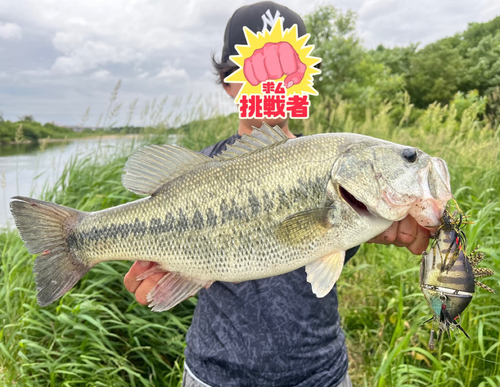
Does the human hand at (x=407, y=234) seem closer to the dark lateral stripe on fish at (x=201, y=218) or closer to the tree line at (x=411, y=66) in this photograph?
the dark lateral stripe on fish at (x=201, y=218)

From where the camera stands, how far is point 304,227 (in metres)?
1.34

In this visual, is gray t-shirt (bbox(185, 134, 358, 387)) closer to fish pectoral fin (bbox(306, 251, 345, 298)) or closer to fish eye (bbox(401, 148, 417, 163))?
fish pectoral fin (bbox(306, 251, 345, 298))

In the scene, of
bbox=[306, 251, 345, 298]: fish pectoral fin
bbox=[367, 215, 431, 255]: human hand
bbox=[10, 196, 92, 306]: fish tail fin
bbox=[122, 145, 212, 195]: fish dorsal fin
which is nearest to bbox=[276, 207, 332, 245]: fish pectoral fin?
bbox=[306, 251, 345, 298]: fish pectoral fin

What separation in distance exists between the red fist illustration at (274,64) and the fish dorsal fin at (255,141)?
1.01 m

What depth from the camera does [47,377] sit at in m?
2.59

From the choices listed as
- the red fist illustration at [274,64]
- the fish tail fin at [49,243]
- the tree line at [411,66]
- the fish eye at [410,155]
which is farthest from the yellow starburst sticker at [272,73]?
the tree line at [411,66]

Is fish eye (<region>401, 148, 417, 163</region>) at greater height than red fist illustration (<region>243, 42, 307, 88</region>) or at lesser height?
lesser

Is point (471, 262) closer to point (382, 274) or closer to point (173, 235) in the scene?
point (173, 235)

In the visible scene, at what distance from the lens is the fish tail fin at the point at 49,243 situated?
59.2 inches

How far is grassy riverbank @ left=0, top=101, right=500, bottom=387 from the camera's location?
227 centimetres

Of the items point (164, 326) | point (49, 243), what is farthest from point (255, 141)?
point (164, 326)

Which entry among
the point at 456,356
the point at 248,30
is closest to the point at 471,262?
the point at 456,356

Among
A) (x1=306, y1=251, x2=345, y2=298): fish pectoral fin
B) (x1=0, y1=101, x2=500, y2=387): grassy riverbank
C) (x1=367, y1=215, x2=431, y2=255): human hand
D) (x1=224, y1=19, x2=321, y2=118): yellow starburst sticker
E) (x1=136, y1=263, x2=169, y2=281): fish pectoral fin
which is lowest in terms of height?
(x1=0, y1=101, x2=500, y2=387): grassy riverbank

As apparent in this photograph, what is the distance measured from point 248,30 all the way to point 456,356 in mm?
2400
